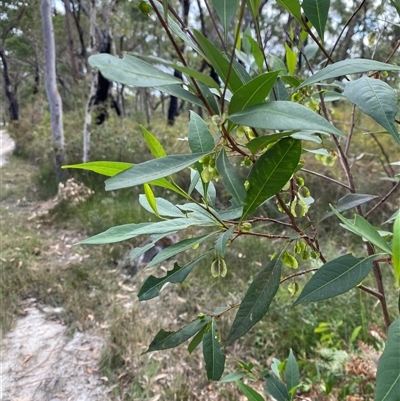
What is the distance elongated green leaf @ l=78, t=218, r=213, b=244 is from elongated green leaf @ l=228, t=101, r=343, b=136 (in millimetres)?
156

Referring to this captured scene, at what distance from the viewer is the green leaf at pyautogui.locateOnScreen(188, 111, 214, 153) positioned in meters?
0.38

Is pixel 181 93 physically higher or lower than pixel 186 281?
higher

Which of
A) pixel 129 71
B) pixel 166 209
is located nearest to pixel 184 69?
pixel 129 71

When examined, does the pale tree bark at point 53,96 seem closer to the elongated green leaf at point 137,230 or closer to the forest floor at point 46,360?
the forest floor at point 46,360

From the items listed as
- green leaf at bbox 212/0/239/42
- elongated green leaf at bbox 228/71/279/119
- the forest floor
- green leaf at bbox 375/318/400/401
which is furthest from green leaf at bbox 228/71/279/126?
the forest floor

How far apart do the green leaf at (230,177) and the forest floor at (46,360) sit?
1.40 m

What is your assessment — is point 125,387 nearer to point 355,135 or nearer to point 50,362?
point 50,362

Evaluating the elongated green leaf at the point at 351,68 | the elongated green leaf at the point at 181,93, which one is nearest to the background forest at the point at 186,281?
the elongated green leaf at the point at 181,93

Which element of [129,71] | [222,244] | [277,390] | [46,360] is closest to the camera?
[129,71]

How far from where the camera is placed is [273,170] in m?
0.34

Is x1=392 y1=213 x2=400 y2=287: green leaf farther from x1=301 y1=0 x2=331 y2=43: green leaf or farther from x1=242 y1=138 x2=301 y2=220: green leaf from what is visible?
x1=301 y1=0 x2=331 y2=43: green leaf

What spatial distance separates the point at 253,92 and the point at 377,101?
99mm

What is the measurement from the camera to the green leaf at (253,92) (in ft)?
0.98

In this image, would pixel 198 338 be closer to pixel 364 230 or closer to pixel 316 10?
pixel 364 230
